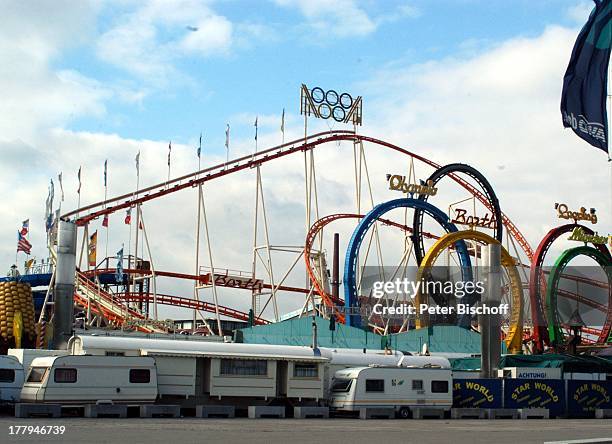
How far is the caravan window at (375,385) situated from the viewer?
1268 inches

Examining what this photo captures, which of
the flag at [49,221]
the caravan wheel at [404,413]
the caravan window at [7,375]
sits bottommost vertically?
the caravan wheel at [404,413]

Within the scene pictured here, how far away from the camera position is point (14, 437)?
17.2 metres

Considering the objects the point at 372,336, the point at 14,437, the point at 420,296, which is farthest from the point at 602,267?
the point at 14,437

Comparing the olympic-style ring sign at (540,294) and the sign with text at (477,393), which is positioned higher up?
the olympic-style ring sign at (540,294)

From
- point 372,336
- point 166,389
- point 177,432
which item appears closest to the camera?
point 177,432

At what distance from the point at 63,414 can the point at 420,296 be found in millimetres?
33319

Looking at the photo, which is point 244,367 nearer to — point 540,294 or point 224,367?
point 224,367

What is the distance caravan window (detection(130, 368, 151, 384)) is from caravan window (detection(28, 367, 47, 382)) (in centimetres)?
285

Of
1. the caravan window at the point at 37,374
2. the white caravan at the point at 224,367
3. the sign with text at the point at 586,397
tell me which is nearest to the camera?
the caravan window at the point at 37,374

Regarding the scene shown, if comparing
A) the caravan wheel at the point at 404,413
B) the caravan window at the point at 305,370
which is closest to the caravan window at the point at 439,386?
the caravan wheel at the point at 404,413

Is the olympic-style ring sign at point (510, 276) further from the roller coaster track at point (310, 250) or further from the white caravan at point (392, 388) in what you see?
the white caravan at point (392, 388)

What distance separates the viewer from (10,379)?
2892cm

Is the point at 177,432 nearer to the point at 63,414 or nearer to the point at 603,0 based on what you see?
the point at 63,414

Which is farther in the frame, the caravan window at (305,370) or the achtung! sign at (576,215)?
the achtung! sign at (576,215)
